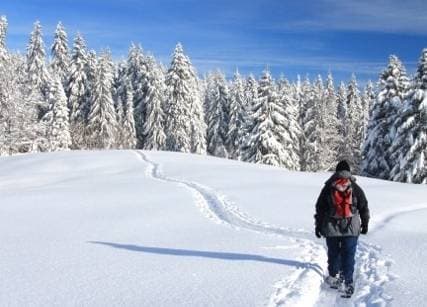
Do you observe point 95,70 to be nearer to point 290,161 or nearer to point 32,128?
point 32,128

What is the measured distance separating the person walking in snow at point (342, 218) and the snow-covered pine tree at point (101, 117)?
2100 inches

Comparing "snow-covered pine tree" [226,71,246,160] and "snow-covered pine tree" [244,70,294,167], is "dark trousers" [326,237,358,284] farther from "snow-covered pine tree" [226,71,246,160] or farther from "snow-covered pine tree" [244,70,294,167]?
"snow-covered pine tree" [226,71,246,160]

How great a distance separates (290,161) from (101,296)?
40590 millimetres

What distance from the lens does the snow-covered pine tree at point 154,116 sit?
63062 millimetres

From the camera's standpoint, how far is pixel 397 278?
8281 mm

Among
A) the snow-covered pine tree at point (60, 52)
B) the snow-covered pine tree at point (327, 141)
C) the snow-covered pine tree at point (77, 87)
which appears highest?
the snow-covered pine tree at point (60, 52)

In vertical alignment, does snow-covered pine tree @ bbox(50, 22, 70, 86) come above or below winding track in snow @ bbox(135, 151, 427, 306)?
above

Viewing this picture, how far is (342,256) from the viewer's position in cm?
830

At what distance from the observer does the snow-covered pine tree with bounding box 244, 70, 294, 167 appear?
4625 cm

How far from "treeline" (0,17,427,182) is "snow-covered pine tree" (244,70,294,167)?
0.29 ft

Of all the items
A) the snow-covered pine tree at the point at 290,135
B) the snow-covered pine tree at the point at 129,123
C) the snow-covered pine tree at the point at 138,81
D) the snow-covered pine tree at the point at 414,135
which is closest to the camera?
the snow-covered pine tree at the point at 414,135

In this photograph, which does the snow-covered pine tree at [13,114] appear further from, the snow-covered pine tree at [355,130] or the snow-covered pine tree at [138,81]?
the snow-covered pine tree at [355,130]

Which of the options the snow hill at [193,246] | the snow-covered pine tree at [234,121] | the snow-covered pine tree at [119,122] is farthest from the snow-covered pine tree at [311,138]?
the snow hill at [193,246]

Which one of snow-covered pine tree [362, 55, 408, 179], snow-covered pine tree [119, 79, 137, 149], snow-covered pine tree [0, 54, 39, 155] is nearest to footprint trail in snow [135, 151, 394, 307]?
snow-covered pine tree [362, 55, 408, 179]
